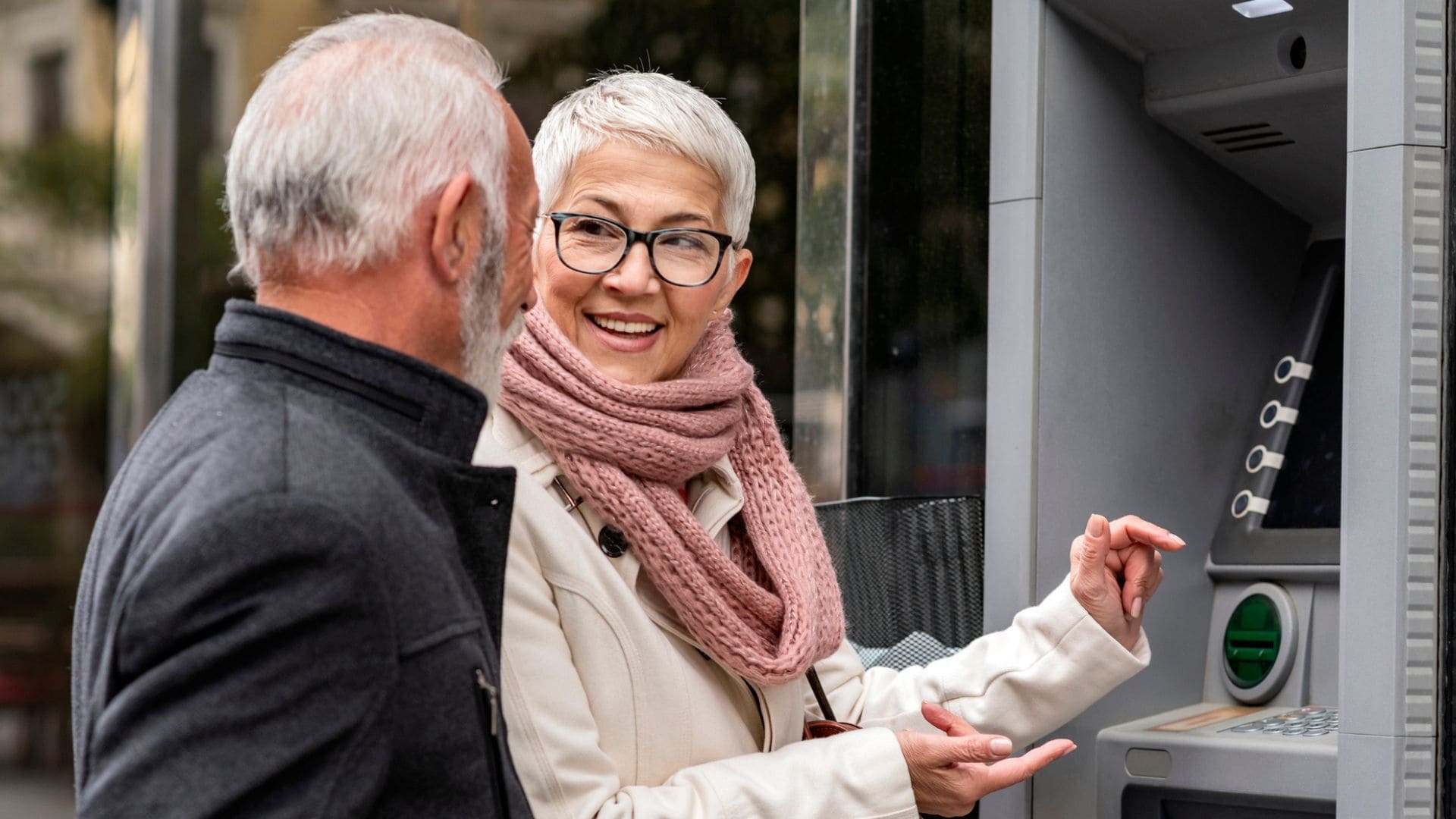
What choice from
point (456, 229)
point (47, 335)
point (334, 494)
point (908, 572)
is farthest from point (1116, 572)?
point (47, 335)

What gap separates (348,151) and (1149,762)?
4.52 feet

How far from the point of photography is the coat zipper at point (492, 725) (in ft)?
3.49

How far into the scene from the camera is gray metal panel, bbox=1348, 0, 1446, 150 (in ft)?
5.15

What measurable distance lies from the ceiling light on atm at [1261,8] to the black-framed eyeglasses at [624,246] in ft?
2.44

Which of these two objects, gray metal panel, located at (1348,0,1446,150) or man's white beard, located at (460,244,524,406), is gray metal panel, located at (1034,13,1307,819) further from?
man's white beard, located at (460,244,524,406)

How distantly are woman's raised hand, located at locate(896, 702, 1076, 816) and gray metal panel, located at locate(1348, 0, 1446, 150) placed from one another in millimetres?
781

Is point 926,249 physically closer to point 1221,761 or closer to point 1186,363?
point 1186,363

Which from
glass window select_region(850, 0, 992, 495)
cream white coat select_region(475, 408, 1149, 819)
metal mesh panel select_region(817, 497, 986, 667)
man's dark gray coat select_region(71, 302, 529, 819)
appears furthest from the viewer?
glass window select_region(850, 0, 992, 495)

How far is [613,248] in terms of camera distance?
174 centimetres

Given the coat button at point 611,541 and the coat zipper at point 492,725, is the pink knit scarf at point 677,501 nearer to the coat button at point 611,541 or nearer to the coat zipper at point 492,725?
the coat button at point 611,541

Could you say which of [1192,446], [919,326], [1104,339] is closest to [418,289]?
[1104,339]

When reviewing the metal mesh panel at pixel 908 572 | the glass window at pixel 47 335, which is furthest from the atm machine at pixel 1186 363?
the glass window at pixel 47 335

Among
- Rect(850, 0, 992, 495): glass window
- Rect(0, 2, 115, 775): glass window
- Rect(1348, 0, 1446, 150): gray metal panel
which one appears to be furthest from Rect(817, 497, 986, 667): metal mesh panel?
Rect(0, 2, 115, 775): glass window

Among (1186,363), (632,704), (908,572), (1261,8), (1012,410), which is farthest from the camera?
(908,572)
